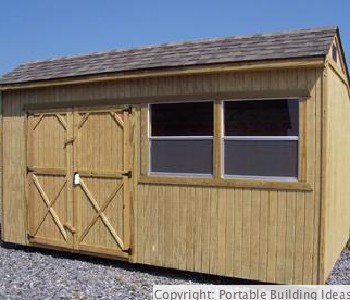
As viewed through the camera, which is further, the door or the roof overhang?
the door

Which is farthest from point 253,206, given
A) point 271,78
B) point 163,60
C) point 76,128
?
point 76,128

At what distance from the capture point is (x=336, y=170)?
7.21 m

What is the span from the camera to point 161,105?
23.4ft

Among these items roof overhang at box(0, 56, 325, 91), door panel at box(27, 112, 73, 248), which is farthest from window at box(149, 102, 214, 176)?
door panel at box(27, 112, 73, 248)

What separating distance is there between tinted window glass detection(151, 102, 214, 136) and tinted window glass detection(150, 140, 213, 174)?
15 centimetres

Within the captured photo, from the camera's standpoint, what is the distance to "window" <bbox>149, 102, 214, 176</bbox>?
676 centimetres

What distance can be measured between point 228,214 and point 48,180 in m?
3.50

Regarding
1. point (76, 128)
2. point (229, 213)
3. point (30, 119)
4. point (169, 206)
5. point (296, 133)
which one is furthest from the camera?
point (30, 119)

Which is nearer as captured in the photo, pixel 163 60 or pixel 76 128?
pixel 163 60

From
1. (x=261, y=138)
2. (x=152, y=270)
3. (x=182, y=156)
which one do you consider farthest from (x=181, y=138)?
(x=152, y=270)

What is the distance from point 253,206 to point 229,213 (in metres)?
0.38

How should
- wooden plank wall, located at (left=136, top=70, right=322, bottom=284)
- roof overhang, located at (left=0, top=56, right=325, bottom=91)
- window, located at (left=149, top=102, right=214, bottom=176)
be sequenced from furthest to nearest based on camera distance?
window, located at (left=149, top=102, right=214, bottom=176) → wooden plank wall, located at (left=136, top=70, right=322, bottom=284) → roof overhang, located at (left=0, top=56, right=325, bottom=91)

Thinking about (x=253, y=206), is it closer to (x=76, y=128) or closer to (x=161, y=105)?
(x=161, y=105)

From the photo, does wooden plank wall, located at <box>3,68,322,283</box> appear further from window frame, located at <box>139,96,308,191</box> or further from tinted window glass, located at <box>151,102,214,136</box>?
tinted window glass, located at <box>151,102,214,136</box>
